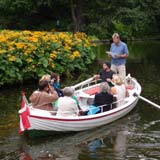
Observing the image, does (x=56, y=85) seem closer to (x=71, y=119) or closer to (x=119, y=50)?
(x=71, y=119)

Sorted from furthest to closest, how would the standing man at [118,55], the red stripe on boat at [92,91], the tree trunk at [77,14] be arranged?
1. the tree trunk at [77,14]
2. the standing man at [118,55]
3. the red stripe on boat at [92,91]

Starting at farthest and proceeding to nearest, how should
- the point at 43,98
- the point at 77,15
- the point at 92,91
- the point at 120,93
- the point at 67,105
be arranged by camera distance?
the point at 77,15
the point at 92,91
the point at 120,93
the point at 43,98
the point at 67,105

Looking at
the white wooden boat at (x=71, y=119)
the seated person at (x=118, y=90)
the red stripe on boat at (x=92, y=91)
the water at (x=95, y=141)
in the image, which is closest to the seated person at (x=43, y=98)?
the white wooden boat at (x=71, y=119)

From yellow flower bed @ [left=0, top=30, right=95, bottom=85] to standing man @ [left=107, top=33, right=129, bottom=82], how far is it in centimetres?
372

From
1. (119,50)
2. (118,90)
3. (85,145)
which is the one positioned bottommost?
(85,145)

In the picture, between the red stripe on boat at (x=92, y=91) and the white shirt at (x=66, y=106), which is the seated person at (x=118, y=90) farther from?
the white shirt at (x=66, y=106)

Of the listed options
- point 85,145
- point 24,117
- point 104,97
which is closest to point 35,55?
point 104,97

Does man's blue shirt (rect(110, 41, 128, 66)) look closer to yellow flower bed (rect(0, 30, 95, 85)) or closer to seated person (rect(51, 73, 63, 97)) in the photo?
seated person (rect(51, 73, 63, 97))

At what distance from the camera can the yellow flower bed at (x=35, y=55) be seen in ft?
53.5

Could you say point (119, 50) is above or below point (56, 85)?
above

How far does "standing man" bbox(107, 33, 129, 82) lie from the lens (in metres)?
14.1

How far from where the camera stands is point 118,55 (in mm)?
14133

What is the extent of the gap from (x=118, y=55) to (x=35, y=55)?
439 cm

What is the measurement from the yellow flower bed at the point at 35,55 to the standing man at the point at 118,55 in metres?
3.72
